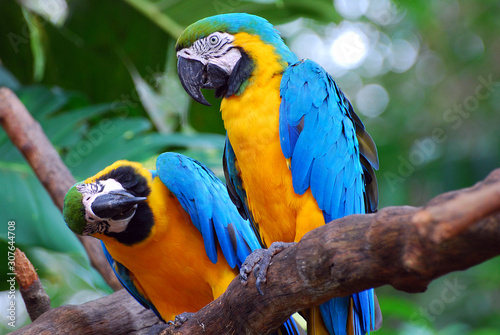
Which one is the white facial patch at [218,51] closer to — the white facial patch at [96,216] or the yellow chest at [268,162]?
the yellow chest at [268,162]

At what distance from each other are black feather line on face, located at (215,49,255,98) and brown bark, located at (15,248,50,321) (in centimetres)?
108

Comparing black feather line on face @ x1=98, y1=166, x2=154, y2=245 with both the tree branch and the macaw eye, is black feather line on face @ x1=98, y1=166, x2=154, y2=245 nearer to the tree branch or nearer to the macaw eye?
the tree branch

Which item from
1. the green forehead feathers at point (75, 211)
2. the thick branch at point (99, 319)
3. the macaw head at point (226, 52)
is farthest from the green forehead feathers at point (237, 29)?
the thick branch at point (99, 319)

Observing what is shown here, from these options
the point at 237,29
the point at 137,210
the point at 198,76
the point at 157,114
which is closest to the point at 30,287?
the point at 137,210

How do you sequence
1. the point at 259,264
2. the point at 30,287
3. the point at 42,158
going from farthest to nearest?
the point at 42,158 → the point at 30,287 → the point at 259,264

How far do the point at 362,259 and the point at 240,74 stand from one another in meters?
0.88

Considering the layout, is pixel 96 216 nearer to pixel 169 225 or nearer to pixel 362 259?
pixel 169 225

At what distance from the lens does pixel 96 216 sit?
177cm

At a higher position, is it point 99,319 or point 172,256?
point 172,256

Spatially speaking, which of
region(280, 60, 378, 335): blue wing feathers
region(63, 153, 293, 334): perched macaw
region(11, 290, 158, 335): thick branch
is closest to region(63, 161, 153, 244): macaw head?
region(63, 153, 293, 334): perched macaw

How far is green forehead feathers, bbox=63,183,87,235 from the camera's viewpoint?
178cm

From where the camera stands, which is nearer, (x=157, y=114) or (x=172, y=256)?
(x=172, y=256)

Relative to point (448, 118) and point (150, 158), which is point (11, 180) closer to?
point (150, 158)

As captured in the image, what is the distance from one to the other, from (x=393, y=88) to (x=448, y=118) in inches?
74.1
